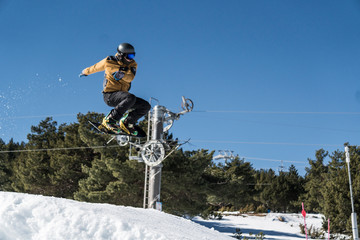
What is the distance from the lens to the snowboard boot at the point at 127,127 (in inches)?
345

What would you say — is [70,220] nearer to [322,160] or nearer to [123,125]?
[123,125]

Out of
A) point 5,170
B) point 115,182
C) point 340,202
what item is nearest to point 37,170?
point 115,182

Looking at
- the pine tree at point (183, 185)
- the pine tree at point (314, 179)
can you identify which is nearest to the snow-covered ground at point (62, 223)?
the pine tree at point (183, 185)

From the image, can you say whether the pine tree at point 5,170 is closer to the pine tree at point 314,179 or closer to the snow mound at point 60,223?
the pine tree at point 314,179

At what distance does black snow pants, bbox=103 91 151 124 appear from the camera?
7867 millimetres

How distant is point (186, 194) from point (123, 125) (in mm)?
16170

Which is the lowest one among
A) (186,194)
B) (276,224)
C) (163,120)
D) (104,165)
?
(276,224)

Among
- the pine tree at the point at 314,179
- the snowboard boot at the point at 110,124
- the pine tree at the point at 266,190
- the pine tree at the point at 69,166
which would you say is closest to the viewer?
the snowboard boot at the point at 110,124

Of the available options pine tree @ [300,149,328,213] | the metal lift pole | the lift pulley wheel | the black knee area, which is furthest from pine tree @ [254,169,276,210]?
the black knee area

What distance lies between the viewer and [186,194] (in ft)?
79.3

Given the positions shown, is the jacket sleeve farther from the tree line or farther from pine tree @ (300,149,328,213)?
pine tree @ (300,149,328,213)

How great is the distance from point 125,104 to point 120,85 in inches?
19.5

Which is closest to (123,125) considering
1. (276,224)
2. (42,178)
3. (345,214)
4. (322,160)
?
(345,214)

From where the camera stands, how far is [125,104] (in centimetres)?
787
